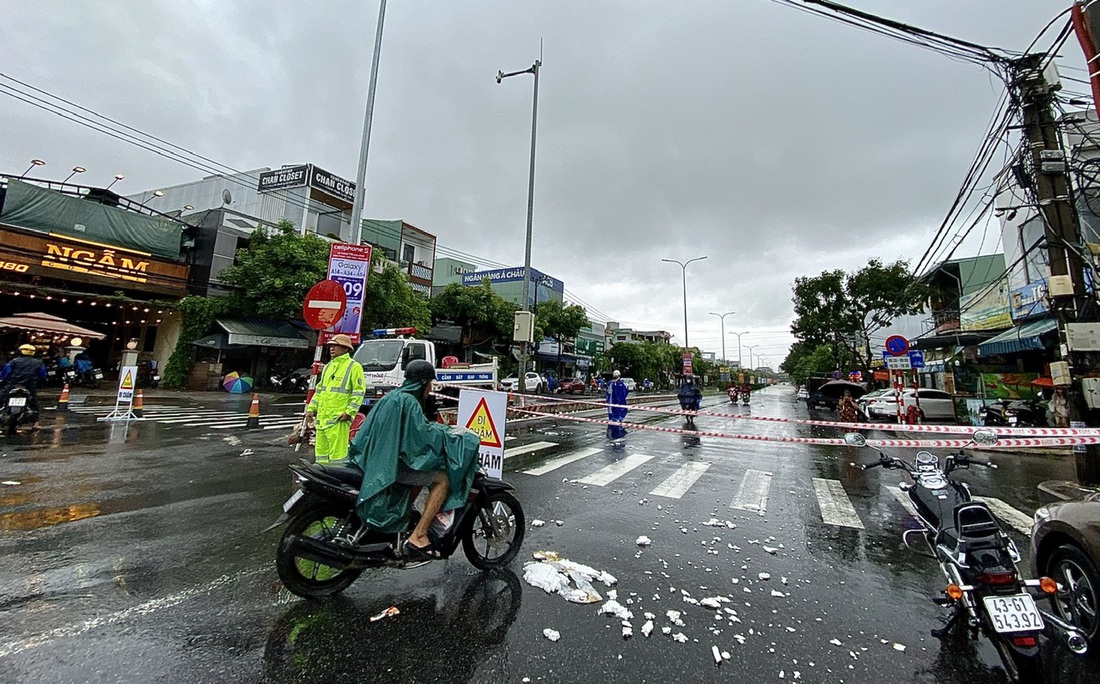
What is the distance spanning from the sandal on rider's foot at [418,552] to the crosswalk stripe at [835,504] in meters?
4.73

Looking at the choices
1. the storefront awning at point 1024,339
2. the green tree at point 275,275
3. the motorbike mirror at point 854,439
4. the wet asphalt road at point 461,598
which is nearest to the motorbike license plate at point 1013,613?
the wet asphalt road at point 461,598

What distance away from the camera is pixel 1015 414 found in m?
13.8

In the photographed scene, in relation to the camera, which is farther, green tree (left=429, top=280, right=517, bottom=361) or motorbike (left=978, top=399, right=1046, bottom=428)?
green tree (left=429, top=280, right=517, bottom=361)

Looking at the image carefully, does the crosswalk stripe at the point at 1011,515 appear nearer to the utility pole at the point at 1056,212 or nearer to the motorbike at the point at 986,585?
the utility pole at the point at 1056,212

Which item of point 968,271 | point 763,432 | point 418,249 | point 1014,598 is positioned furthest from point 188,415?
point 968,271

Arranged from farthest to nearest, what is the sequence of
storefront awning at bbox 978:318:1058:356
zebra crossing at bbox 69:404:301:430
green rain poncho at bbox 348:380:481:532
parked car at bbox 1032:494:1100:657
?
storefront awning at bbox 978:318:1058:356, zebra crossing at bbox 69:404:301:430, green rain poncho at bbox 348:380:481:532, parked car at bbox 1032:494:1100:657

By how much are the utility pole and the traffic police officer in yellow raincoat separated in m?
10.8

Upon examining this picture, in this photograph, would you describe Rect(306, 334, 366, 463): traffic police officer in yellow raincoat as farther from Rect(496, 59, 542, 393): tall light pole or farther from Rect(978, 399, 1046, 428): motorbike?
Rect(978, 399, 1046, 428): motorbike

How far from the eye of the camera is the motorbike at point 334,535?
2.96 metres

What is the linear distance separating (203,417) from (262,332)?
10642 mm

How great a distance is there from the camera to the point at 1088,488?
6926 mm

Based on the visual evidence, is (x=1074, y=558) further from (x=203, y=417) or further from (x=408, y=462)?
(x=203, y=417)

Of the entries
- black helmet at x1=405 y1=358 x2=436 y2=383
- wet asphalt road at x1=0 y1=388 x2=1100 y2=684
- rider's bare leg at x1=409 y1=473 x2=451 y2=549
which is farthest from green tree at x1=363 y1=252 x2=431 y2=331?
rider's bare leg at x1=409 y1=473 x2=451 y2=549

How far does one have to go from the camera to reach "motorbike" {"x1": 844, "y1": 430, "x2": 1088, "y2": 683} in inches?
95.0
